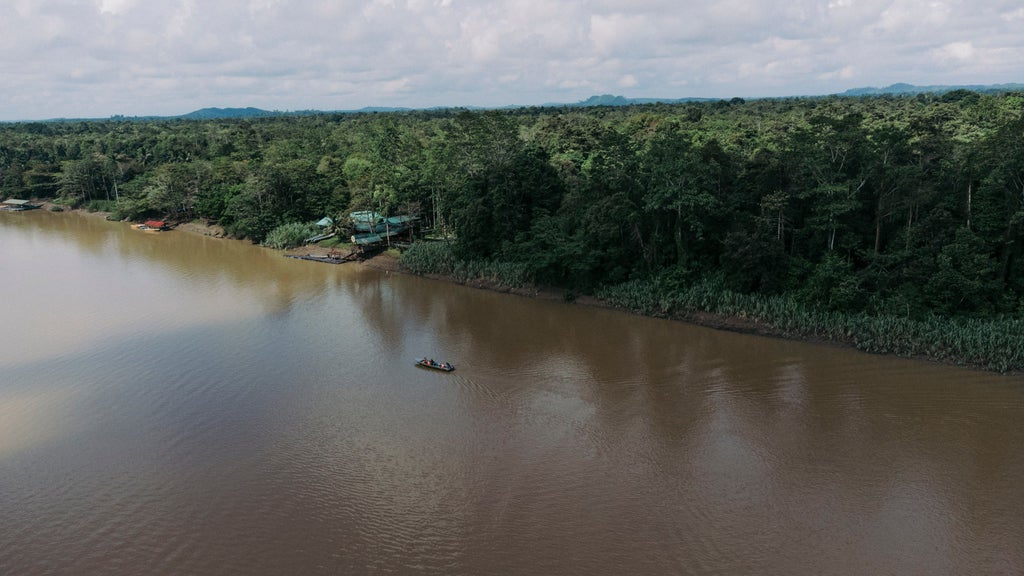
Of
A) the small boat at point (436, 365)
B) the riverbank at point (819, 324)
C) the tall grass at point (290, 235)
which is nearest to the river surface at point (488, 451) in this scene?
the small boat at point (436, 365)

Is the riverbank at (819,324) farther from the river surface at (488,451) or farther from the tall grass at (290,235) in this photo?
the tall grass at (290,235)

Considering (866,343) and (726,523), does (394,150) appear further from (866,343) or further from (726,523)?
(726,523)

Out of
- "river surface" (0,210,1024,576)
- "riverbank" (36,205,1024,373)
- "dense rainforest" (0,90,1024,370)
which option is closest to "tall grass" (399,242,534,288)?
"dense rainforest" (0,90,1024,370)

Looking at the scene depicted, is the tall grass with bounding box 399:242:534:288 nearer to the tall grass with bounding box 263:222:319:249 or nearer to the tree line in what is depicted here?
the tree line

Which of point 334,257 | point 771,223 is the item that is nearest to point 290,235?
point 334,257

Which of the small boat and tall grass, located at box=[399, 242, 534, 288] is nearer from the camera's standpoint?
the small boat
